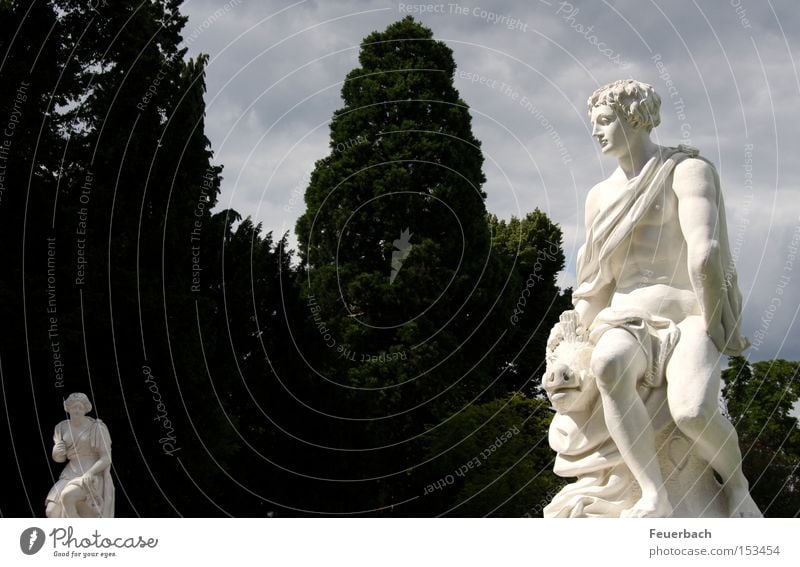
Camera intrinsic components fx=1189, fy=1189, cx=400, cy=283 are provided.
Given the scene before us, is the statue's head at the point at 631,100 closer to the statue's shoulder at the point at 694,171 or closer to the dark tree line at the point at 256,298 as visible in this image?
the statue's shoulder at the point at 694,171

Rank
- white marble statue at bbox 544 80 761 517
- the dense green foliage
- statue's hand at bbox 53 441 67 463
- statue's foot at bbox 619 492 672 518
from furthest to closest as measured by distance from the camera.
Answer: the dense green foliage → statue's hand at bbox 53 441 67 463 → white marble statue at bbox 544 80 761 517 → statue's foot at bbox 619 492 672 518

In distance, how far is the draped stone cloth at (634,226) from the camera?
31.2 ft

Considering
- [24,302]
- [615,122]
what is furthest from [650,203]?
[24,302]

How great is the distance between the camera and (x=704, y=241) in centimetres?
934

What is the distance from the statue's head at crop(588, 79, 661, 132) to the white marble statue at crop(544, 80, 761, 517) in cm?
1

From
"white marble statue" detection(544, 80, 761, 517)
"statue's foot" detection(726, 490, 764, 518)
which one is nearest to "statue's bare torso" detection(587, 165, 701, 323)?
"white marble statue" detection(544, 80, 761, 517)

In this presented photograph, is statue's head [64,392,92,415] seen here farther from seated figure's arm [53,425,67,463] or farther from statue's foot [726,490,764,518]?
statue's foot [726,490,764,518]

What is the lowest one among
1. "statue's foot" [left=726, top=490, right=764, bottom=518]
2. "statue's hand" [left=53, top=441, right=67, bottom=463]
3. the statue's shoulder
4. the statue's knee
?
"statue's foot" [left=726, top=490, right=764, bottom=518]

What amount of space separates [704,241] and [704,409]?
1.32 m

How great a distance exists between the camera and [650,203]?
32.1 ft

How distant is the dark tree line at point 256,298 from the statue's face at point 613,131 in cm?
1143

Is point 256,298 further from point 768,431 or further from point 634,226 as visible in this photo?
point 634,226

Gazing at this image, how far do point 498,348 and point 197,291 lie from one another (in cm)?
1343

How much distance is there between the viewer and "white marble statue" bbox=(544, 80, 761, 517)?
30.3 ft
